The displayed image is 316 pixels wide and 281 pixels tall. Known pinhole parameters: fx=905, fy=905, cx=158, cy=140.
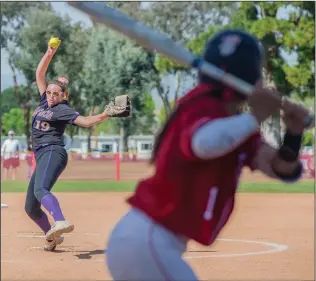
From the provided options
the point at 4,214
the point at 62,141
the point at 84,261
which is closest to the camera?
the point at 84,261

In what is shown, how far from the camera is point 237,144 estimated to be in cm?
367

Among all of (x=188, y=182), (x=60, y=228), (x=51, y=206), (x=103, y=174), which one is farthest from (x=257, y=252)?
(x=103, y=174)

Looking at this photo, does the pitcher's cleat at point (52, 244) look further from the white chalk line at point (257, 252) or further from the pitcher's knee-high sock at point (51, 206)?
the white chalk line at point (257, 252)

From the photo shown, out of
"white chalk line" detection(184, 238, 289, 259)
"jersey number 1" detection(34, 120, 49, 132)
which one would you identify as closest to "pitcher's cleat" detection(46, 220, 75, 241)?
"jersey number 1" detection(34, 120, 49, 132)

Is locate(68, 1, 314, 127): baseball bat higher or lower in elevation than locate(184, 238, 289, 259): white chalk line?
higher

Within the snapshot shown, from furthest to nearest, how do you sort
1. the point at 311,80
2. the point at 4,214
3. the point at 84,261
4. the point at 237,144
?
1. the point at 311,80
2. the point at 4,214
3. the point at 84,261
4. the point at 237,144

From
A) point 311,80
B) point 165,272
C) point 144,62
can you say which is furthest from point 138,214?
point 144,62

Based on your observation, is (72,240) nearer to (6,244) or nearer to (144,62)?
(6,244)

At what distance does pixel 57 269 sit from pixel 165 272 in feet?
16.4

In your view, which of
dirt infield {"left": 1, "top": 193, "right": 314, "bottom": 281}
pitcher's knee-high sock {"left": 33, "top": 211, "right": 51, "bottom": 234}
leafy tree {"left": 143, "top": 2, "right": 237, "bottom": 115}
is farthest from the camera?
leafy tree {"left": 143, "top": 2, "right": 237, "bottom": 115}

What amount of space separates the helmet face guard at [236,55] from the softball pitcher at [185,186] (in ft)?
0.35

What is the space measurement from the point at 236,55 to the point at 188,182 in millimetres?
623

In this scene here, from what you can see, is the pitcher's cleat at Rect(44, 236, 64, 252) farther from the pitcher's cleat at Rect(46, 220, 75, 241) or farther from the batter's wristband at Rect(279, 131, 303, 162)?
the batter's wristband at Rect(279, 131, 303, 162)

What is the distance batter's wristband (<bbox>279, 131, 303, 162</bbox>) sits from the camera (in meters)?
4.12
